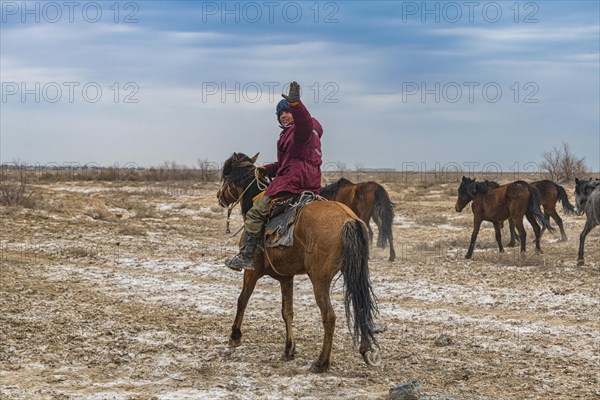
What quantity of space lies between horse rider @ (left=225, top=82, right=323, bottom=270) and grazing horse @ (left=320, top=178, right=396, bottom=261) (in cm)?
798

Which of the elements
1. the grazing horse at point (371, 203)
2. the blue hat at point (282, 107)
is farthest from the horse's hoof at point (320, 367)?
the grazing horse at point (371, 203)

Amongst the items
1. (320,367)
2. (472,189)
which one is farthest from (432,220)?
(320,367)

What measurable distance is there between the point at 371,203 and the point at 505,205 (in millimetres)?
3177

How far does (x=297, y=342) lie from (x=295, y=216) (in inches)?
71.6

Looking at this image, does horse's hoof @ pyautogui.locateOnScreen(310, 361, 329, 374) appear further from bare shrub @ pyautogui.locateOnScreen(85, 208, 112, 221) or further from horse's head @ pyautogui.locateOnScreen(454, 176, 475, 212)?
bare shrub @ pyautogui.locateOnScreen(85, 208, 112, 221)

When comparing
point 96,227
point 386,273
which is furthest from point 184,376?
point 96,227

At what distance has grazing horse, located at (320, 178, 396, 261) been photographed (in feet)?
48.4

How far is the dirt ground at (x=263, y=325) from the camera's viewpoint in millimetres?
6062

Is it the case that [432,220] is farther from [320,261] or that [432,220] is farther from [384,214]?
[320,261]

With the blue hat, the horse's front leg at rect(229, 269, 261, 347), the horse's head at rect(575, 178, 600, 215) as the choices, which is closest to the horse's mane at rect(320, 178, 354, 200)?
the horse's head at rect(575, 178, 600, 215)

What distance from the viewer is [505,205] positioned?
50.8 ft

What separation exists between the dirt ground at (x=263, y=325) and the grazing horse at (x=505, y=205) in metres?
0.59

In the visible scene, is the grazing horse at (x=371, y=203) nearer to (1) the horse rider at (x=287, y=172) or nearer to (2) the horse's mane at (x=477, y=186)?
(2) the horse's mane at (x=477, y=186)

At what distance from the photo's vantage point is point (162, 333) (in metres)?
7.93
